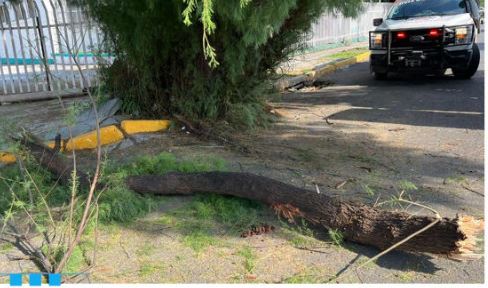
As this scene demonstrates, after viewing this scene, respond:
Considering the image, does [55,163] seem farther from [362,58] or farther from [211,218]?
[362,58]

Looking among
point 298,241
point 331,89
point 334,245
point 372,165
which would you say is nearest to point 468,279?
point 334,245

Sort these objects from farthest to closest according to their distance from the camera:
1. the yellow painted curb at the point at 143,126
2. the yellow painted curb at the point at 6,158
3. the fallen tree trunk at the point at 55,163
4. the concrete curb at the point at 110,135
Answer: the yellow painted curb at the point at 143,126, the concrete curb at the point at 110,135, the yellow painted curb at the point at 6,158, the fallen tree trunk at the point at 55,163

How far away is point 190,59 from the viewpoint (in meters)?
6.05

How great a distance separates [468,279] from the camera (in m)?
2.89

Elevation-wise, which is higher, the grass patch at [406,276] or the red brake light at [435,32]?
the red brake light at [435,32]

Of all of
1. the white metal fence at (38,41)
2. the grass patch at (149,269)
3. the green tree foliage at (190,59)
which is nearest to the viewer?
the grass patch at (149,269)

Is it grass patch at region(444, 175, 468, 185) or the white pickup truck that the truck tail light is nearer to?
the white pickup truck

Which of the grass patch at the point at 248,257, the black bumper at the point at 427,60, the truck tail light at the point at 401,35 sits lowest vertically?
the grass patch at the point at 248,257

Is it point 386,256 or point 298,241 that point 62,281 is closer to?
point 298,241

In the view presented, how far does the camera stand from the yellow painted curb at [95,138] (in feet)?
18.4

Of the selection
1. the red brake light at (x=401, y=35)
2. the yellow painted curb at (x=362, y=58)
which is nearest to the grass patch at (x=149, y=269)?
the red brake light at (x=401, y=35)

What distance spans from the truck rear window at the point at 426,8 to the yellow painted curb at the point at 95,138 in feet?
24.0

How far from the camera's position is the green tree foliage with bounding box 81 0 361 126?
18.4 feet

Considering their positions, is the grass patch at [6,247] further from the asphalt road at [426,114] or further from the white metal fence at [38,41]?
the white metal fence at [38,41]
